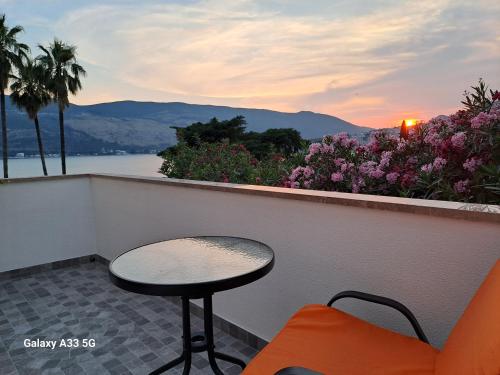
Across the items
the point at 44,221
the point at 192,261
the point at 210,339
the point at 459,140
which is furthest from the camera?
the point at 44,221

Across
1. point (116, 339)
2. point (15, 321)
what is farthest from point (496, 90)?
point (15, 321)

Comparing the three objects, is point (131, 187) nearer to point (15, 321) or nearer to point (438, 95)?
point (15, 321)

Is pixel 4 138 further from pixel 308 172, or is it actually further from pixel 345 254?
pixel 345 254

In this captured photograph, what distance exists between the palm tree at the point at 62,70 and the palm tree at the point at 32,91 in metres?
0.41

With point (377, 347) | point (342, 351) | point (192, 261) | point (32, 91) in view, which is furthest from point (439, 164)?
point (32, 91)

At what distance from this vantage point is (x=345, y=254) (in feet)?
6.61

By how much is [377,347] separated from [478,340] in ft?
1.69

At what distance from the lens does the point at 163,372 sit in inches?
89.4

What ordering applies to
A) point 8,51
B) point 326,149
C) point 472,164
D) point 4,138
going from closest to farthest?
point 472,164 → point 326,149 → point 8,51 → point 4,138

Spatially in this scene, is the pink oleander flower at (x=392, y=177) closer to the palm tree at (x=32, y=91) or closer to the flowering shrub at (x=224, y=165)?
the flowering shrub at (x=224, y=165)

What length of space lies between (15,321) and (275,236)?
2457 millimetres

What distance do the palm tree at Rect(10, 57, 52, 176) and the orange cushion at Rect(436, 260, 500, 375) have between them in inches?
1042

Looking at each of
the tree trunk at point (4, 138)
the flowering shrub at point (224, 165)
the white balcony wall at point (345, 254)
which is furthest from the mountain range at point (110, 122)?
the white balcony wall at point (345, 254)

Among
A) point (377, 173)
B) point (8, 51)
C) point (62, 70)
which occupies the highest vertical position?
point (8, 51)
